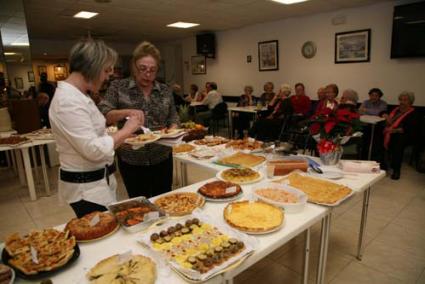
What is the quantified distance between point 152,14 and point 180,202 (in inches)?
199

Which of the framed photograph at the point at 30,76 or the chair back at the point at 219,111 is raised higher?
the framed photograph at the point at 30,76

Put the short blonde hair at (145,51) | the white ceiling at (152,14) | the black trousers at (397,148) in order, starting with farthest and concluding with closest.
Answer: the white ceiling at (152,14)
the black trousers at (397,148)
the short blonde hair at (145,51)

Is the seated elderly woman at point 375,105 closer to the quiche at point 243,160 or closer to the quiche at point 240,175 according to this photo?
the quiche at point 243,160

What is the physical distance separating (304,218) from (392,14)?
5.18m

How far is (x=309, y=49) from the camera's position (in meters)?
6.12

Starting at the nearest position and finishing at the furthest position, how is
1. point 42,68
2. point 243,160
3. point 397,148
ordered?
point 243,160 < point 397,148 < point 42,68


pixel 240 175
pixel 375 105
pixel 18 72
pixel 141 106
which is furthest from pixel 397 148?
pixel 18 72

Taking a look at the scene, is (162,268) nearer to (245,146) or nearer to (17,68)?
(245,146)

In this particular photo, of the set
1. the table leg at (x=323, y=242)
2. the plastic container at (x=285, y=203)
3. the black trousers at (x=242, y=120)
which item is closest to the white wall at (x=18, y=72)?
the black trousers at (x=242, y=120)

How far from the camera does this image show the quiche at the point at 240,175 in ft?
5.68

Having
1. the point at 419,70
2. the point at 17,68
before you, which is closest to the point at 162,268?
the point at 17,68

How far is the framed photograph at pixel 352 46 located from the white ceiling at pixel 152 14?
52cm

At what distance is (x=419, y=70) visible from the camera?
478 cm

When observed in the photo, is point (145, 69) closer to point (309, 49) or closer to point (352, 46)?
point (352, 46)
